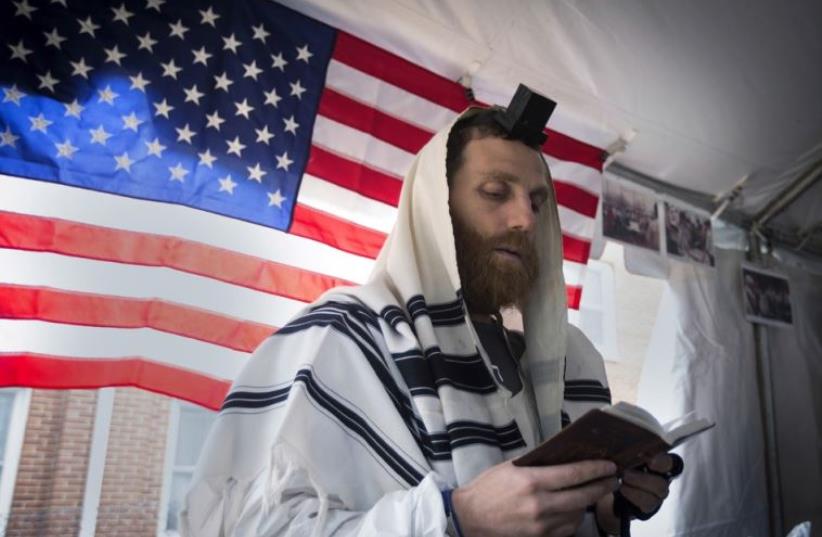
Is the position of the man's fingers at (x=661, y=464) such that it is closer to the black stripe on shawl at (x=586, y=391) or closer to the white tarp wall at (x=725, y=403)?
the black stripe on shawl at (x=586, y=391)

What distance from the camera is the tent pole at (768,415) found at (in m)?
3.15

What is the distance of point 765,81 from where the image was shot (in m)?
2.78

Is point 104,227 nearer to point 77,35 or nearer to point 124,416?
point 77,35

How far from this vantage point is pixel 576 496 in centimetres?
99

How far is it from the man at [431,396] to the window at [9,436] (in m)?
1.25

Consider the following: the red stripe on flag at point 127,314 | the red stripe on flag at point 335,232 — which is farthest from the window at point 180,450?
the red stripe on flag at point 335,232

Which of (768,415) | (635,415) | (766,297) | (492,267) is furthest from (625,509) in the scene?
(766,297)

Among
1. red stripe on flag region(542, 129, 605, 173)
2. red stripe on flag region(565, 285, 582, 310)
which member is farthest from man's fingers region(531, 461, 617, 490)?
red stripe on flag region(542, 129, 605, 173)

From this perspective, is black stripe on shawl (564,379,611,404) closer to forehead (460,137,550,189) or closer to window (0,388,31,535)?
forehead (460,137,550,189)

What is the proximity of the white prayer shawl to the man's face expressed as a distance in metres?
0.14

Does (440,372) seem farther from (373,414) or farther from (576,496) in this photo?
(576,496)

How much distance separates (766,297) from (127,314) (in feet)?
11.1

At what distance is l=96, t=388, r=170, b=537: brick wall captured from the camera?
2.18 metres

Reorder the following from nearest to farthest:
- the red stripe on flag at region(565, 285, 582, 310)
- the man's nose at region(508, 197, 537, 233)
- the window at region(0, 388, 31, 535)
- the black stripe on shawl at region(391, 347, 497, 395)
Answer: the black stripe on shawl at region(391, 347, 497, 395), the man's nose at region(508, 197, 537, 233), the window at region(0, 388, 31, 535), the red stripe on flag at region(565, 285, 582, 310)
